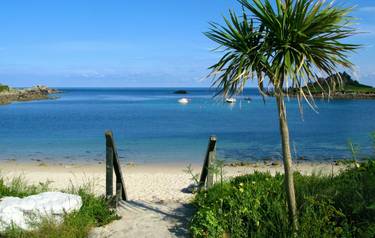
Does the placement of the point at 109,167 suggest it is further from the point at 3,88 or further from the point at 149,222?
the point at 3,88

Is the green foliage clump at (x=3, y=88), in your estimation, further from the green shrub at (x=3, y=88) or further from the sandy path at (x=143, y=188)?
the sandy path at (x=143, y=188)

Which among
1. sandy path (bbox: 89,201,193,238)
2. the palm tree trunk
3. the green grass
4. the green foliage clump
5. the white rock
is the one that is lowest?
the green foliage clump

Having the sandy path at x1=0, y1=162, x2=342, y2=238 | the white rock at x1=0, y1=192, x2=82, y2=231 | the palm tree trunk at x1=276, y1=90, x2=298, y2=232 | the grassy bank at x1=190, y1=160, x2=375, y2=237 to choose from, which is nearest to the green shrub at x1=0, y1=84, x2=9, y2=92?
the sandy path at x1=0, y1=162, x2=342, y2=238

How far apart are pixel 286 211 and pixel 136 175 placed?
39.7 feet

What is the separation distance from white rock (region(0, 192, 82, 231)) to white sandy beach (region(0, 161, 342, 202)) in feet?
13.6

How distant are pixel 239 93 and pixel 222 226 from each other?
1979 millimetres

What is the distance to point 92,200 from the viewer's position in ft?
26.9

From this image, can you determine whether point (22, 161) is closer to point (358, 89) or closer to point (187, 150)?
point (187, 150)

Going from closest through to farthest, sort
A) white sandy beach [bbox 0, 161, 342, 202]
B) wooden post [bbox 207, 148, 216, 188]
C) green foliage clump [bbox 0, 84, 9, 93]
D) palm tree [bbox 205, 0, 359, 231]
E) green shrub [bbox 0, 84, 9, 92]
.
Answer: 1. palm tree [bbox 205, 0, 359, 231]
2. wooden post [bbox 207, 148, 216, 188]
3. white sandy beach [bbox 0, 161, 342, 202]
4. green foliage clump [bbox 0, 84, 9, 93]
5. green shrub [bbox 0, 84, 9, 92]

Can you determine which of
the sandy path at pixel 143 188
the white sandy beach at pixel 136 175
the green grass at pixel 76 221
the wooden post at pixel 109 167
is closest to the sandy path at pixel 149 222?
the sandy path at pixel 143 188

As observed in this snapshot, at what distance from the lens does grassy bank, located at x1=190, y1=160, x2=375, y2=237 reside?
613cm

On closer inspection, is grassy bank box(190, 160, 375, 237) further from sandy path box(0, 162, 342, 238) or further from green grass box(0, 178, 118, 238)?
green grass box(0, 178, 118, 238)

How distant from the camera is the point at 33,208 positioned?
23.7ft

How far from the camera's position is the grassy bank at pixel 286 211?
613 centimetres
